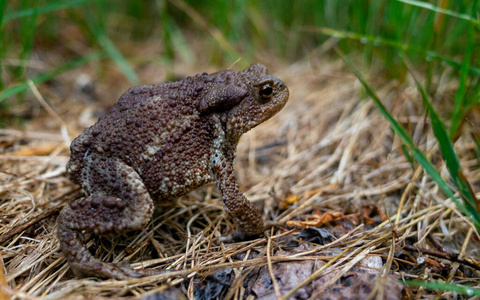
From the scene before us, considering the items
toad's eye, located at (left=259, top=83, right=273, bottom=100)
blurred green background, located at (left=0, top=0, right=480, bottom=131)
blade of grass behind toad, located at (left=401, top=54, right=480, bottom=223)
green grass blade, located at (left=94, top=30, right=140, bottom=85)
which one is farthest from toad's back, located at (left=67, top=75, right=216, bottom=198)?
green grass blade, located at (left=94, top=30, right=140, bottom=85)

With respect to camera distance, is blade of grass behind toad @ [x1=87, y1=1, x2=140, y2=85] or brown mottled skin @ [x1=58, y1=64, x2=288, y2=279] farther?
blade of grass behind toad @ [x1=87, y1=1, x2=140, y2=85]

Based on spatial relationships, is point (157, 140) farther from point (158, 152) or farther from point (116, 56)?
point (116, 56)

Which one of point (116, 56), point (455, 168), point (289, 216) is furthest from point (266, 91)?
point (116, 56)

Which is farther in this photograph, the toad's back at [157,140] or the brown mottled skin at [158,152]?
the toad's back at [157,140]

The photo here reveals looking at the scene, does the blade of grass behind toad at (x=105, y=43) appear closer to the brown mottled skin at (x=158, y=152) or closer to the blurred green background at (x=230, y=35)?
the blurred green background at (x=230, y=35)

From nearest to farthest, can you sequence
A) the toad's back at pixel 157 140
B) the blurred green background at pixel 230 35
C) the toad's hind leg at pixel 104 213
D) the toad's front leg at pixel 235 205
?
the toad's hind leg at pixel 104 213, the toad's back at pixel 157 140, the toad's front leg at pixel 235 205, the blurred green background at pixel 230 35

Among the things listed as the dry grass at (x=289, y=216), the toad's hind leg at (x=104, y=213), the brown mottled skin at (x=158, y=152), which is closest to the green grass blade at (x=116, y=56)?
the dry grass at (x=289, y=216)

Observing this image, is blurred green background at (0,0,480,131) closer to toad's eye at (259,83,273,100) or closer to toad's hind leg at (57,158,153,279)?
toad's eye at (259,83,273,100)
